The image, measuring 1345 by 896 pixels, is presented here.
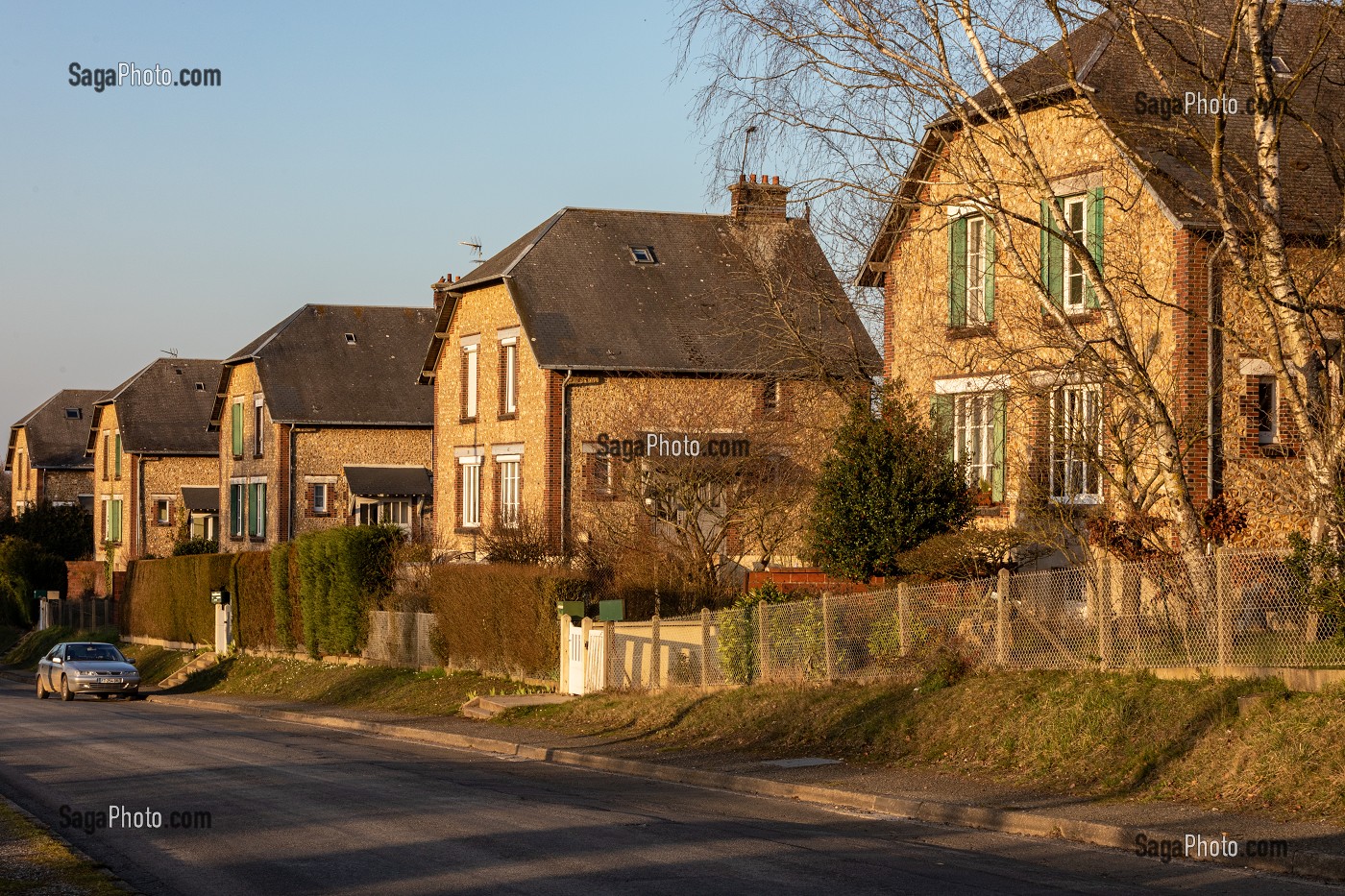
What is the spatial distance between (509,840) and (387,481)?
136ft

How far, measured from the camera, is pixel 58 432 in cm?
8588

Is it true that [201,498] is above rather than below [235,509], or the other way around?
above

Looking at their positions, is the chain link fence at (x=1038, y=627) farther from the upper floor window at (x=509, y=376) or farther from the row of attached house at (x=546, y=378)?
the upper floor window at (x=509, y=376)

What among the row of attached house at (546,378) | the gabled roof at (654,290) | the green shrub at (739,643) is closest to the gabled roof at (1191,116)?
the green shrub at (739,643)

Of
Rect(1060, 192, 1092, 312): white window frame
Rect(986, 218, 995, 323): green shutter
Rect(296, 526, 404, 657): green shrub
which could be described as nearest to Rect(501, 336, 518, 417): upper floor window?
Rect(296, 526, 404, 657): green shrub

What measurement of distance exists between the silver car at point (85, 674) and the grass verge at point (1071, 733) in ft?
70.3

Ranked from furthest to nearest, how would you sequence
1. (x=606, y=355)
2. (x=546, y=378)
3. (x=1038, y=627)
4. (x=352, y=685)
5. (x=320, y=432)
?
(x=320, y=432)
(x=606, y=355)
(x=546, y=378)
(x=352, y=685)
(x=1038, y=627)

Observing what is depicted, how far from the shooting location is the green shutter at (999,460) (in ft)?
82.4

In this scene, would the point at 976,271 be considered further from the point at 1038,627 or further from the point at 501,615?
the point at 501,615

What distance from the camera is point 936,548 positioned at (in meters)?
22.3

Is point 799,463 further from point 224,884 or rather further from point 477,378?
point 224,884

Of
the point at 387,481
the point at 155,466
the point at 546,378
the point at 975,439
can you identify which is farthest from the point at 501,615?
the point at 155,466

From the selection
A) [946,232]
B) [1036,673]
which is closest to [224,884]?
[1036,673]

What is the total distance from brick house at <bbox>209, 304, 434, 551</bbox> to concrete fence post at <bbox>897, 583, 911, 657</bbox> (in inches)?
1315
